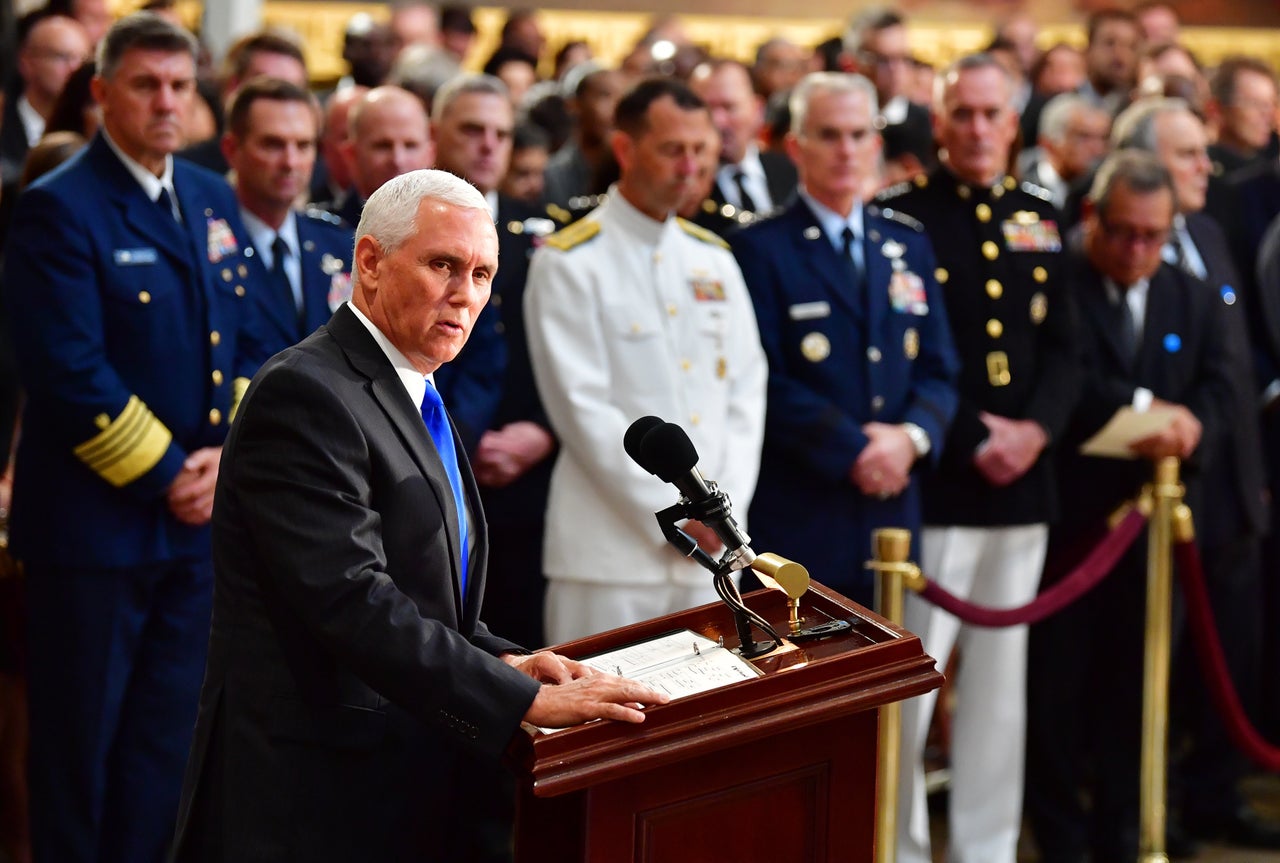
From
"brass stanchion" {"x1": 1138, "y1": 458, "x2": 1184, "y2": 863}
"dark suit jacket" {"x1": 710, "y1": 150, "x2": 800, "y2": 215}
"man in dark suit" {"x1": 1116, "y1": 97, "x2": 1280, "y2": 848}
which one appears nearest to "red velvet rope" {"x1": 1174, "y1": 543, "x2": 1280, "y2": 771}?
"brass stanchion" {"x1": 1138, "y1": 458, "x2": 1184, "y2": 863}

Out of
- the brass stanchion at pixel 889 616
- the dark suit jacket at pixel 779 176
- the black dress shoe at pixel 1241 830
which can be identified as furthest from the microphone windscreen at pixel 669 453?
the dark suit jacket at pixel 779 176

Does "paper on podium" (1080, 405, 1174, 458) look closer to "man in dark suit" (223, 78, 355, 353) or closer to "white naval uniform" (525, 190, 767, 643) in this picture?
"white naval uniform" (525, 190, 767, 643)

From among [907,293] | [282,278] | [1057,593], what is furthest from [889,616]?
[282,278]

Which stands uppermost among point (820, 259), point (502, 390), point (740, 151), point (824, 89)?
point (824, 89)

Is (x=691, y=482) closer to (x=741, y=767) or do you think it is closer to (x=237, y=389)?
(x=741, y=767)

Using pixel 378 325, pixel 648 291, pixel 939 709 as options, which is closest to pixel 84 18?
pixel 648 291

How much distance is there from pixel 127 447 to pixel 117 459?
0.03m

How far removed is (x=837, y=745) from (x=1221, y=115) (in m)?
5.16

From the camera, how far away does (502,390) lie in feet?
13.8

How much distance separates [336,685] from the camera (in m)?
2.14

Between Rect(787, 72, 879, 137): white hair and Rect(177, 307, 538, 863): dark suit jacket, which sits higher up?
Rect(787, 72, 879, 137): white hair

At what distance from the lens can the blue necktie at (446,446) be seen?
2268 millimetres

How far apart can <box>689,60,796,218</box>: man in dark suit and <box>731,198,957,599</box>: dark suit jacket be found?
1.22 meters

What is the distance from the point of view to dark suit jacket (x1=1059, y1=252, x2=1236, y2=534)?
4.45 metres
